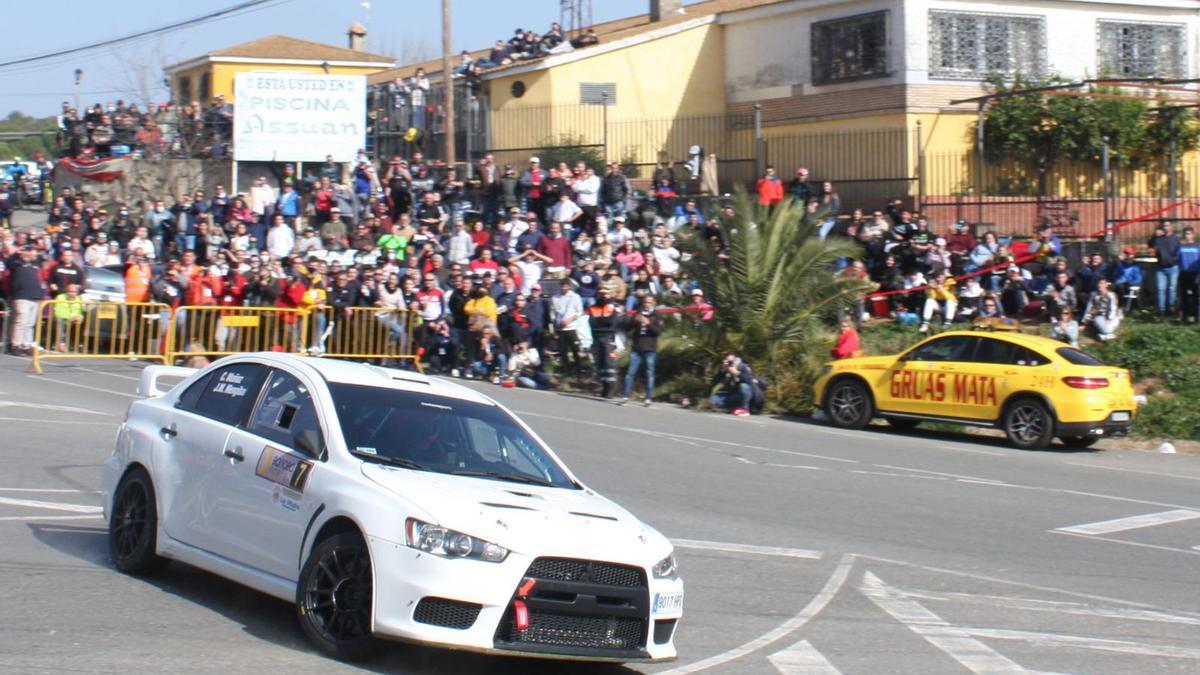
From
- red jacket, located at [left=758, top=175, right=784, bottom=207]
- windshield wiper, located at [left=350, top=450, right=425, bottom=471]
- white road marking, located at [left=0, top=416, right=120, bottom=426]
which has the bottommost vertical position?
white road marking, located at [left=0, top=416, right=120, bottom=426]

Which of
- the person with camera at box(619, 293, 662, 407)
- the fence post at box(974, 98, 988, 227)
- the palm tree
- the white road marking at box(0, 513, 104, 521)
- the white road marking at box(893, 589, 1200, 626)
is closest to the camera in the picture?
the white road marking at box(893, 589, 1200, 626)

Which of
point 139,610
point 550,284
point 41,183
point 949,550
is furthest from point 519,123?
point 139,610

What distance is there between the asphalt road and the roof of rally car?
1470mm

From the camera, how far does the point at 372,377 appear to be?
28.7 ft

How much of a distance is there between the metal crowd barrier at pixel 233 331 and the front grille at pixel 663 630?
18.2 m

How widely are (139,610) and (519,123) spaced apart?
30617 millimetres

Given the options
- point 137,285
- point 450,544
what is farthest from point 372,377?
point 137,285

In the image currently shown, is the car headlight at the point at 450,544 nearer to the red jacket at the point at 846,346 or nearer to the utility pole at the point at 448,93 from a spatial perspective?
the red jacket at the point at 846,346

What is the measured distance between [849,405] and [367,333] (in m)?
9.09

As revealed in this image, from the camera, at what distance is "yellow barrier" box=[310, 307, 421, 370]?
25594mm

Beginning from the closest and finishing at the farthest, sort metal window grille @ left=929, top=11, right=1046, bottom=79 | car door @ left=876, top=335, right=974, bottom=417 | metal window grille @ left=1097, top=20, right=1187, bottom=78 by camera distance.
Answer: car door @ left=876, top=335, right=974, bottom=417
metal window grille @ left=929, top=11, right=1046, bottom=79
metal window grille @ left=1097, top=20, right=1187, bottom=78

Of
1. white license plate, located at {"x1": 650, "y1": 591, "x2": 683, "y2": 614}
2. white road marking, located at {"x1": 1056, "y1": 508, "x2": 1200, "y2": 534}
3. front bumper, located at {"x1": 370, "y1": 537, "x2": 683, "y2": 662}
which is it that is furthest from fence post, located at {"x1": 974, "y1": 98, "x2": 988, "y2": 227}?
front bumper, located at {"x1": 370, "y1": 537, "x2": 683, "y2": 662}

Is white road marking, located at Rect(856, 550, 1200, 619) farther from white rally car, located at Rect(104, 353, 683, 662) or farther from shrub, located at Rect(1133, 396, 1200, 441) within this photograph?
shrub, located at Rect(1133, 396, 1200, 441)

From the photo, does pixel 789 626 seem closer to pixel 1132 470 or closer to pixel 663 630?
pixel 663 630
